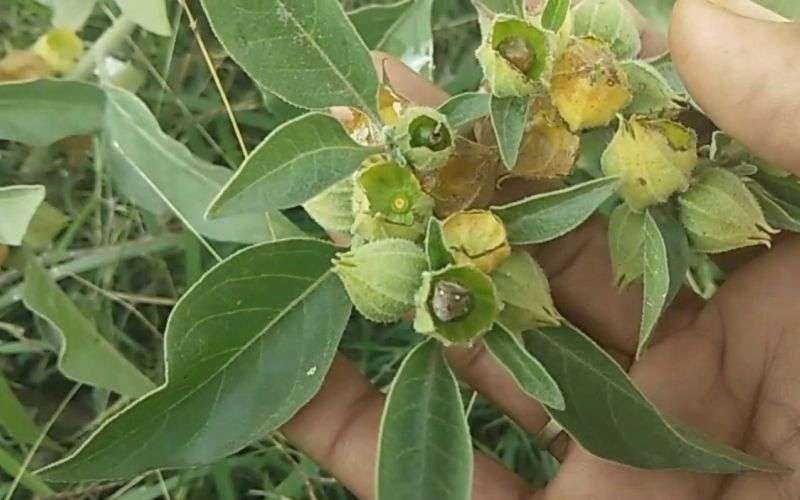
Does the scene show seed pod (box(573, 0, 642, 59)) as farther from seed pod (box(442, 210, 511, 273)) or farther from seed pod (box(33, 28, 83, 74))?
seed pod (box(33, 28, 83, 74))

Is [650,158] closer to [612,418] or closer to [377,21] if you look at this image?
[612,418]

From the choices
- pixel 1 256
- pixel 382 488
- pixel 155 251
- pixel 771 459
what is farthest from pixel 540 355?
pixel 155 251

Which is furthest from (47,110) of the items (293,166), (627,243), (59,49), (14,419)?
(627,243)

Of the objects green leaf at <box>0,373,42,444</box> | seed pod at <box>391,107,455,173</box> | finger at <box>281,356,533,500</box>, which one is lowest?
green leaf at <box>0,373,42,444</box>

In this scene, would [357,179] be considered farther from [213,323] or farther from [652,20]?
[652,20]

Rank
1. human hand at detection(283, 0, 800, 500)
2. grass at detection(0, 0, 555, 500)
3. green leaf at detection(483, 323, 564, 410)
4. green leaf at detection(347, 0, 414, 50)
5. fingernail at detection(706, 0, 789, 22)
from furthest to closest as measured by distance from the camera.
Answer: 1. grass at detection(0, 0, 555, 500)
2. green leaf at detection(347, 0, 414, 50)
3. human hand at detection(283, 0, 800, 500)
4. fingernail at detection(706, 0, 789, 22)
5. green leaf at detection(483, 323, 564, 410)

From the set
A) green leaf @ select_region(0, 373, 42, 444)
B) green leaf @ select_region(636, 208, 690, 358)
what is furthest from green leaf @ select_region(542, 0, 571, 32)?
green leaf @ select_region(0, 373, 42, 444)
